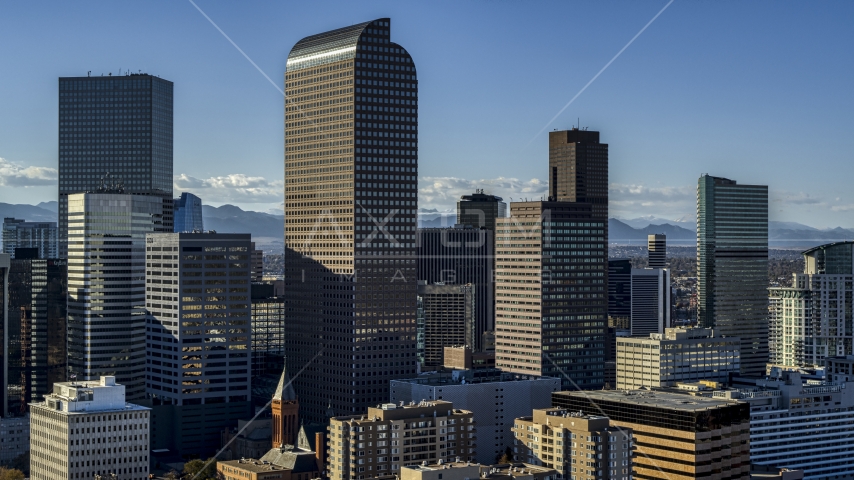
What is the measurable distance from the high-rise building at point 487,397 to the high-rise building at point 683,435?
2883 cm

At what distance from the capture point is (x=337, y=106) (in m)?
191

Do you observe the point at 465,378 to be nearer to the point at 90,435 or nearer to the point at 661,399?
the point at 661,399

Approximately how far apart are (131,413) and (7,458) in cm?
4888

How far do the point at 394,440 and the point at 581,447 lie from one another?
19084mm

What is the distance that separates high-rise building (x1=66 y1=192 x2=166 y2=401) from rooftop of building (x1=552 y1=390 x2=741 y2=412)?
77.2 metres

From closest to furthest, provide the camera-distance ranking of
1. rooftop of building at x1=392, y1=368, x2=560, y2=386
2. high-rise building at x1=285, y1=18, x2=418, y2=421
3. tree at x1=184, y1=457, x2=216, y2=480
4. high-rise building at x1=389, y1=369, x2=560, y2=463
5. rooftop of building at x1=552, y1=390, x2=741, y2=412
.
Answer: rooftop of building at x1=552, y1=390, x2=741, y2=412
tree at x1=184, y1=457, x2=216, y2=480
high-rise building at x1=389, y1=369, x2=560, y2=463
rooftop of building at x1=392, y1=368, x2=560, y2=386
high-rise building at x1=285, y1=18, x2=418, y2=421

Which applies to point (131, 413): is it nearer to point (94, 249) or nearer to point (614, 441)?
point (614, 441)

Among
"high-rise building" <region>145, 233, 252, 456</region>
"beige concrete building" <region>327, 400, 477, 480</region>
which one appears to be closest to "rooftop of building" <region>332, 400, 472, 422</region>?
"beige concrete building" <region>327, 400, 477, 480</region>

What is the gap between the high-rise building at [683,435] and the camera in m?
130

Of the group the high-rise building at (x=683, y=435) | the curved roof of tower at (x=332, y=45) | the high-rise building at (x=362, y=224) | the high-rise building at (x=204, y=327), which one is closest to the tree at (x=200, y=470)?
the high-rise building at (x=204, y=327)

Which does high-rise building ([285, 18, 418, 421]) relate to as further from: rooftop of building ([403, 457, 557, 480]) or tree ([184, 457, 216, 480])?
rooftop of building ([403, 457, 557, 480])

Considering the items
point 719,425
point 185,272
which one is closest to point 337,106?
point 185,272

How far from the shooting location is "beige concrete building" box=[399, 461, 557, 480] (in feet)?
352

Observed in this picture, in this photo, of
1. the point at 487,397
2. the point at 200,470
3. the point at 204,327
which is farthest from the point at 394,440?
the point at 204,327
